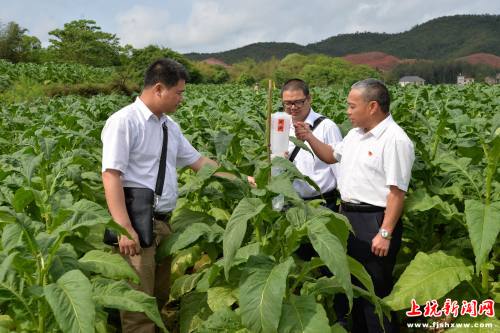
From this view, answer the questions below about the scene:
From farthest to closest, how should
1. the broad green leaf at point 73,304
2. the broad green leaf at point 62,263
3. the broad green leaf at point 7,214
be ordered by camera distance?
the broad green leaf at point 62,263
the broad green leaf at point 7,214
the broad green leaf at point 73,304

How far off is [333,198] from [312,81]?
116 ft

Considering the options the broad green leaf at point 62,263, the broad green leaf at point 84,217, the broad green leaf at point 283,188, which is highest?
the broad green leaf at point 283,188

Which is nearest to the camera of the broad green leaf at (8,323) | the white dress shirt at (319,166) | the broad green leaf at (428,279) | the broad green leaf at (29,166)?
the broad green leaf at (8,323)

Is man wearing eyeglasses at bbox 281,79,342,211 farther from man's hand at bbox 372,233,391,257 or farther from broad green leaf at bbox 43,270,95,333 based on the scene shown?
broad green leaf at bbox 43,270,95,333

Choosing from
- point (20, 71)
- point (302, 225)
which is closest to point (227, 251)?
point (302, 225)

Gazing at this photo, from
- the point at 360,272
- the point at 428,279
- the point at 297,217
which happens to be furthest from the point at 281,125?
the point at 428,279

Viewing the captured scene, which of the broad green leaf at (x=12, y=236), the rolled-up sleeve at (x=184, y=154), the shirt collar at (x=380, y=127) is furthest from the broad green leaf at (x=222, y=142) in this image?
the broad green leaf at (x=12, y=236)

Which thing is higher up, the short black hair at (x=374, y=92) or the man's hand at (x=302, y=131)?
the short black hair at (x=374, y=92)

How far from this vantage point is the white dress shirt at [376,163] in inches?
128

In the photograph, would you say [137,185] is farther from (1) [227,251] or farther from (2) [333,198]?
(2) [333,198]

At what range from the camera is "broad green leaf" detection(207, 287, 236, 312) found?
10.2 feet

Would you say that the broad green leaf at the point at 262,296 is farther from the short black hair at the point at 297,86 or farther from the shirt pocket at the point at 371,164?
the short black hair at the point at 297,86

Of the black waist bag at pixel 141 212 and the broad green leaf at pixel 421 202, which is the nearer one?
the black waist bag at pixel 141 212

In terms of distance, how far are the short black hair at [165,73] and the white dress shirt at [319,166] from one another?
135 centimetres
